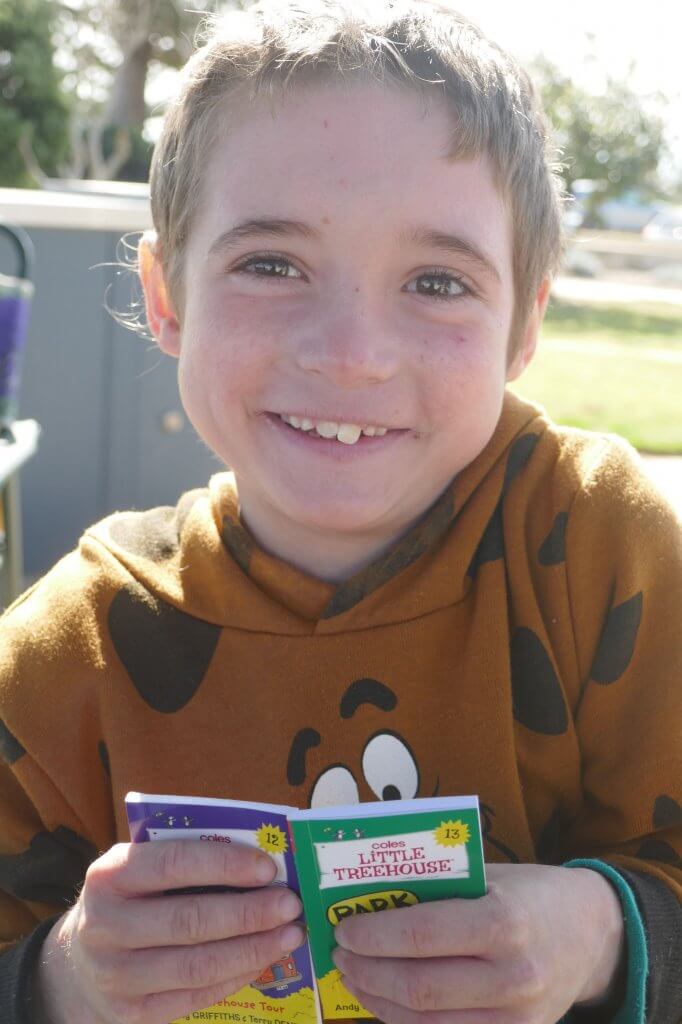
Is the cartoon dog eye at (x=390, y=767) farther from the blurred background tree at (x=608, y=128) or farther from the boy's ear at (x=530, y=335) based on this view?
the blurred background tree at (x=608, y=128)

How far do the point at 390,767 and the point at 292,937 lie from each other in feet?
0.95

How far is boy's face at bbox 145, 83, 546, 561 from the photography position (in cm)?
130

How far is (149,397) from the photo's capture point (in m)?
4.80

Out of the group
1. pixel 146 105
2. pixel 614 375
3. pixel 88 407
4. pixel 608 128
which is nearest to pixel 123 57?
pixel 146 105

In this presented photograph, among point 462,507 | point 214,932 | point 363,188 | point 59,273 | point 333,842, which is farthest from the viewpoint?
point 59,273

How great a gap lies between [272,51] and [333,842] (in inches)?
38.7

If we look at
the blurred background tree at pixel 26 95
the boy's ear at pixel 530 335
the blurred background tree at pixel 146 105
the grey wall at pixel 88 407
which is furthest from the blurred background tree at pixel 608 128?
the boy's ear at pixel 530 335

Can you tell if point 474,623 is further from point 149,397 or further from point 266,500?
point 149,397

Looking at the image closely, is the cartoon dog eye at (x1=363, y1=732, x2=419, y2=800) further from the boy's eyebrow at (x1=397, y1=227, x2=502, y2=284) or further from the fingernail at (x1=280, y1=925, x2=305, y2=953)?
the boy's eyebrow at (x1=397, y1=227, x2=502, y2=284)

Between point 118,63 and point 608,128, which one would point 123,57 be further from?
point 608,128

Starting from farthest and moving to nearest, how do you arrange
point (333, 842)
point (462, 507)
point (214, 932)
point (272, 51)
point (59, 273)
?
1. point (59, 273)
2. point (462, 507)
3. point (272, 51)
4. point (214, 932)
5. point (333, 842)

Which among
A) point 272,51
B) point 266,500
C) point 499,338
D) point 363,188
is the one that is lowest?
point 266,500

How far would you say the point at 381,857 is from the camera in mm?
1068

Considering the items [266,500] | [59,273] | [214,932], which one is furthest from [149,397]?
[214,932]
